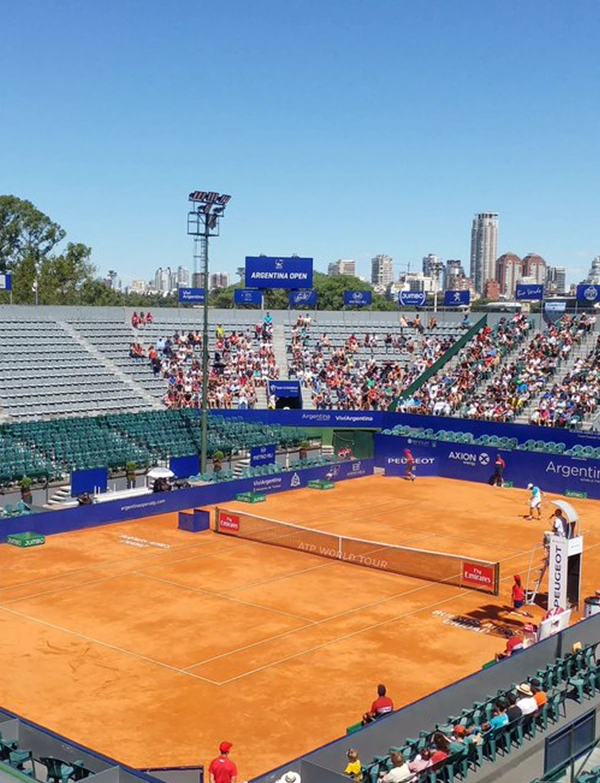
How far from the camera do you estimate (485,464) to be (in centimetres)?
4609

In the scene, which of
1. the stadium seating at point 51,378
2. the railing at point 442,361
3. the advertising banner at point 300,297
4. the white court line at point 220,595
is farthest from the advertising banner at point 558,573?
the advertising banner at point 300,297

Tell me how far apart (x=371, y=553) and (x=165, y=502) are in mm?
10414

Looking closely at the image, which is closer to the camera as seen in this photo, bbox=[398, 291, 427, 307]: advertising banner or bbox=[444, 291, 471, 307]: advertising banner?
bbox=[444, 291, 471, 307]: advertising banner

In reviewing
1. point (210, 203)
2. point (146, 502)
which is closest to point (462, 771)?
point (146, 502)

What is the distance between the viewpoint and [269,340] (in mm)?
65250

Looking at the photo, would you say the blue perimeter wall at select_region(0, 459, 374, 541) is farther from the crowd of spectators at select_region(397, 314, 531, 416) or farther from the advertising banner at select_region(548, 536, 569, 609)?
the advertising banner at select_region(548, 536, 569, 609)

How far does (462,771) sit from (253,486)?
26.1m

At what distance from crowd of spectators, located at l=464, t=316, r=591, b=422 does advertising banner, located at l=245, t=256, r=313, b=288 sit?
17.3 metres

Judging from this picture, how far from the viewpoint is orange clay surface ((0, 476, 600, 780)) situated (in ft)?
59.7

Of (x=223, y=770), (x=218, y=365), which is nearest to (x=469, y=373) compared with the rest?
(x=218, y=365)

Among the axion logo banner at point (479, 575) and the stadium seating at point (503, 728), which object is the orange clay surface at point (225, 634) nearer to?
the axion logo banner at point (479, 575)

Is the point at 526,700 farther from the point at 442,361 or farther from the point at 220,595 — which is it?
the point at 442,361

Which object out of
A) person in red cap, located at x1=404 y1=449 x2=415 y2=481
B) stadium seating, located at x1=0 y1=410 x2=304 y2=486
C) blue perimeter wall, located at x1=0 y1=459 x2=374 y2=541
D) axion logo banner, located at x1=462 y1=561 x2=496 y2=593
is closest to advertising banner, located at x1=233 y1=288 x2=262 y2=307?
stadium seating, located at x1=0 y1=410 x2=304 y2=486

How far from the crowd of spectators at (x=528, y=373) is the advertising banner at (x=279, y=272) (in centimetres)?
1730
